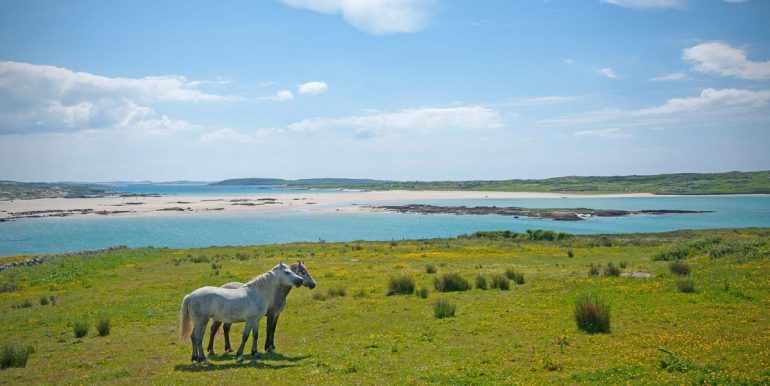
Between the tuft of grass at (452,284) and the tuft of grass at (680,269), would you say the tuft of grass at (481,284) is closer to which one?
the tuft of grass at (452,284)

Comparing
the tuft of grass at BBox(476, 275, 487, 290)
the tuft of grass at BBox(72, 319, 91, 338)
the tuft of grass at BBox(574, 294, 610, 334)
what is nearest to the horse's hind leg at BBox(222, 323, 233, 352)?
the tuft of grass at BBox(72, 319, 91, 338)

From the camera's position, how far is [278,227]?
82.7m

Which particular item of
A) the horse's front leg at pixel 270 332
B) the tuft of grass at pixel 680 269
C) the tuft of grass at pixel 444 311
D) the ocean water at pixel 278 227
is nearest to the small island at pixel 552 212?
the ocean water at pixel 278 227

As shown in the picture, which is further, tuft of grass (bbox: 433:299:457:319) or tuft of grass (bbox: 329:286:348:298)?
tuft of grass (bbox: 329:286:348:298)

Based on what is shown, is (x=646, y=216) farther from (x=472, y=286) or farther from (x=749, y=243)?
(x=472, y=286)

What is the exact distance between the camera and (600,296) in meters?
16.6

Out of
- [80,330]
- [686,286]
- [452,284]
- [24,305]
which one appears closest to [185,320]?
[80,330]

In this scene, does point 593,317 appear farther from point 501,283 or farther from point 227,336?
point 227,336

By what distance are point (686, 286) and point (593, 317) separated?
6406 mm

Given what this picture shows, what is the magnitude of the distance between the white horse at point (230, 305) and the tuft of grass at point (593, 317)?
8.31 meters

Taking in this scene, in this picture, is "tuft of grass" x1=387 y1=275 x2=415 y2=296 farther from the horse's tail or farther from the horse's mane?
the horse's tail

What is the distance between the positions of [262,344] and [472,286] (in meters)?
11.6

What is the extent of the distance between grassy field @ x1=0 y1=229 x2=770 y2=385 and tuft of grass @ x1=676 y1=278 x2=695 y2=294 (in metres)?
0.36

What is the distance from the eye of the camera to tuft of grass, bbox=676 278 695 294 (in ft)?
53.7
